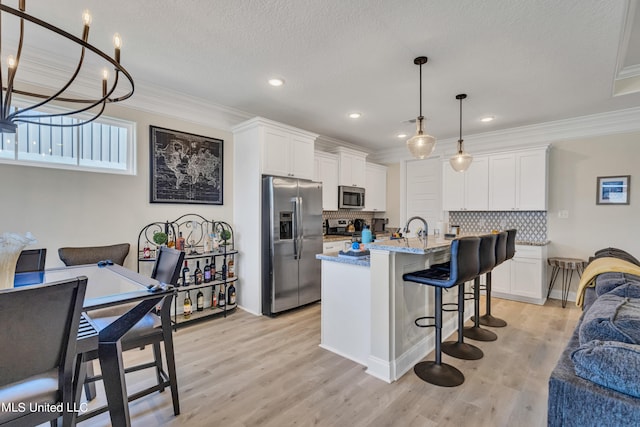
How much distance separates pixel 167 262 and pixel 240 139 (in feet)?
7.77

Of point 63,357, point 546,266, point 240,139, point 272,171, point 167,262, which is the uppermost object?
point 240,139

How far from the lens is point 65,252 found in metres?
2.81

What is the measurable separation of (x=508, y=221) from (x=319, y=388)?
4.45 meters

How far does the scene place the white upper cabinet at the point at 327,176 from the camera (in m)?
5.04

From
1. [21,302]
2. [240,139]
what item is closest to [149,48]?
[240,139]

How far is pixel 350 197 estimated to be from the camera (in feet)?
18.4

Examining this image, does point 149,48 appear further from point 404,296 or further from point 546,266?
point 546,266

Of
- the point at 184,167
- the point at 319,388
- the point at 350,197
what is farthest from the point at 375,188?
the point at 319,388

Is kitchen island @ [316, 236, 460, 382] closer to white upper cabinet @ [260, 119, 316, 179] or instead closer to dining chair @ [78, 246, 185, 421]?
dining chair @ [78, 246, 185, 421]

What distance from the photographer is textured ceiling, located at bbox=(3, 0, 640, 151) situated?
7.00ft

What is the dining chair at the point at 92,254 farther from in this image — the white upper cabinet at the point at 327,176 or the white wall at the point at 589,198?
the white wall at the point at 589,198

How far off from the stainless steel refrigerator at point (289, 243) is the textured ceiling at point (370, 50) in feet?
3.88

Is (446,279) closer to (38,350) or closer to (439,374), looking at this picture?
(439,374)

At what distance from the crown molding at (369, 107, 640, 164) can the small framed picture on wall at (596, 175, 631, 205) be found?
659 millimetres
